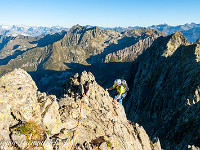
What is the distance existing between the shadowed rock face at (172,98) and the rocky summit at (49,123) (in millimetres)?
12730

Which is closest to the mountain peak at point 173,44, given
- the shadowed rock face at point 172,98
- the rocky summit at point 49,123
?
the shadowed rock face at point 172,98

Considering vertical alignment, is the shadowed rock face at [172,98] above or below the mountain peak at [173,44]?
below

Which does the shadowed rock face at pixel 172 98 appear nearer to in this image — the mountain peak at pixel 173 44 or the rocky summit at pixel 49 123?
the mountain peak at pixel 173 44

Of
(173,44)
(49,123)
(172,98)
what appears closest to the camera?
(49,123)

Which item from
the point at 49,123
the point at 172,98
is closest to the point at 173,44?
the point at 172,98

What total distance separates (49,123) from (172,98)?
48845 mm

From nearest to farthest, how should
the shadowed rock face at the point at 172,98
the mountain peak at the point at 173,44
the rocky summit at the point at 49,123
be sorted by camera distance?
the rocky summit at the point at 49,123 < the shadowed rock face at the point at 172,98 < the mountain peak at the point at 173,44

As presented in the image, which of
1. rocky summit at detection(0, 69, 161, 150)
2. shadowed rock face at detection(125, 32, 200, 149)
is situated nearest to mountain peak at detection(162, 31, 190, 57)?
shadowed rock face at detection(125, 32, 200, 149)

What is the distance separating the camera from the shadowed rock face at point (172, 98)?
30.2 m

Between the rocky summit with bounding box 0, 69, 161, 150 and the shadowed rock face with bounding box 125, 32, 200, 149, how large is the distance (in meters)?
12.7

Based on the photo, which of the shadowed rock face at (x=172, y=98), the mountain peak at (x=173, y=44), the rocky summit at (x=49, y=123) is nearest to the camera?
the rocky summit at (x=49, y=123)

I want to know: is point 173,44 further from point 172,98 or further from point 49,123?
point 49,123

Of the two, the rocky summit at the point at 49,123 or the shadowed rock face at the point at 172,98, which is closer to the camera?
the rocky summit at the point at 49,123

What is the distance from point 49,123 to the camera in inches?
618
